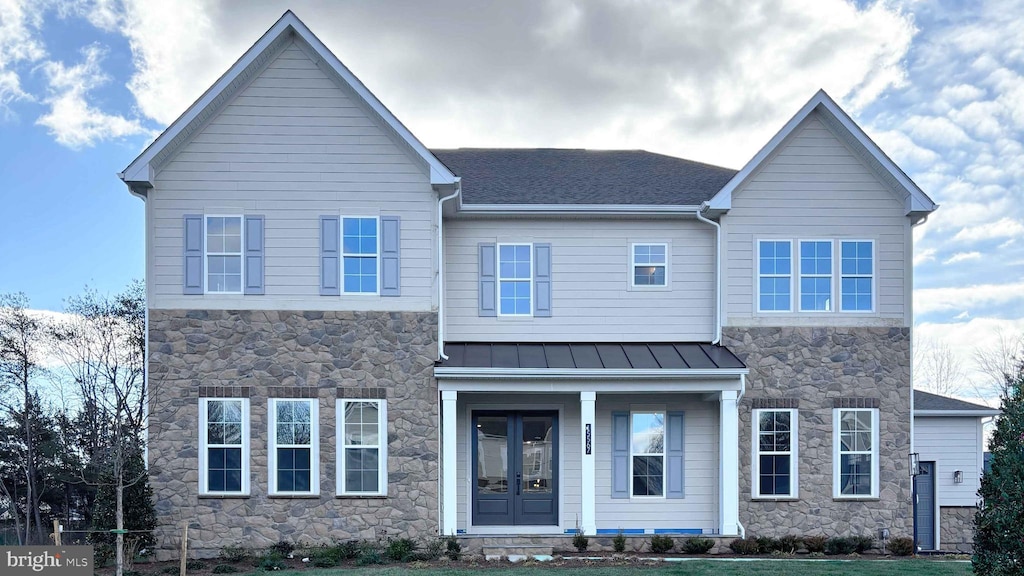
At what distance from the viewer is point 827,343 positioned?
14.5 meters

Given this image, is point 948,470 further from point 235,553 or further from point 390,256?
point 235,553

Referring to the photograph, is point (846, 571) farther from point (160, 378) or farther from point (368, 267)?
point (160, 378)

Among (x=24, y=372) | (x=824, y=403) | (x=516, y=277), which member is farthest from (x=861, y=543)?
(x=24, y=372)

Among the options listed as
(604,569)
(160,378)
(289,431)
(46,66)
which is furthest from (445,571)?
(46,66)

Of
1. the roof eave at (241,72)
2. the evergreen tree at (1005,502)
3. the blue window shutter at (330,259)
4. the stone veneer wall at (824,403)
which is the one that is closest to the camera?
the evergreen tree at (1005,502)

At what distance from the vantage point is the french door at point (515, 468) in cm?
1459

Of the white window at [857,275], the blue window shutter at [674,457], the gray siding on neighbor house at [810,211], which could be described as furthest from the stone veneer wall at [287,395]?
the white window at [857,275]

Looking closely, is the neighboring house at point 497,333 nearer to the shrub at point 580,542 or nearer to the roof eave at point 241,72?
the roof eave at point 241,72

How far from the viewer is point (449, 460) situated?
43.9 ft

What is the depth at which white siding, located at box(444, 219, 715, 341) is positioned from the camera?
1487 cm

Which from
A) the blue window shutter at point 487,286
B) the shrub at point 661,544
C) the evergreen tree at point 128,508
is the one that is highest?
the blue window shutter at point 487,286

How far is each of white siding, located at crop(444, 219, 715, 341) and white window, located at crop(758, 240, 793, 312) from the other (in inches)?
38.0

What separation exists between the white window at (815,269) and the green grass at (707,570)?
5.17 meters
